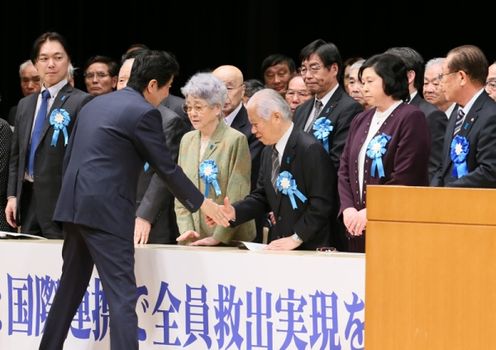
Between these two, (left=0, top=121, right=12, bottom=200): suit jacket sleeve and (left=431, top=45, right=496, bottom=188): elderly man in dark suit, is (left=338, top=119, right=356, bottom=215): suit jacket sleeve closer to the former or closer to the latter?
(left=431, top=45, right=496, bottom=188): elderly man in dark suit

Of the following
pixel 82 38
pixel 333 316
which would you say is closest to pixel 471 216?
pixel 333 316

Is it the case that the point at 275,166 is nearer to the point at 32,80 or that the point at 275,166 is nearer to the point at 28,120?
the point at 28,120

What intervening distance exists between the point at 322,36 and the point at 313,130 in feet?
9.99

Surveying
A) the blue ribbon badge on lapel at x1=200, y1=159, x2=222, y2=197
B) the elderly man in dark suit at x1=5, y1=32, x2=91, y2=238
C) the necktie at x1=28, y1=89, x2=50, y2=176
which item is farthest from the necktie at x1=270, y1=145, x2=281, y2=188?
the necktie at x1=28, y1=89, x2=50, y2=176

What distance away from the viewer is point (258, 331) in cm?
406

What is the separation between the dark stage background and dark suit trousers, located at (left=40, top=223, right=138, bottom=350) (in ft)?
12.8

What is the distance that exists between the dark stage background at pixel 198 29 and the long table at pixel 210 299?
3691 mm

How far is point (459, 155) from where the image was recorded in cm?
425

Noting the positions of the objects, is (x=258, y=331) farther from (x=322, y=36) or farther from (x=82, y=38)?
(x=82, y=38)

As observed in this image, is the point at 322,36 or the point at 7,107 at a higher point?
the point at 322,36

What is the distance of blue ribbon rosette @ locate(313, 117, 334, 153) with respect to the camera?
15.6ft

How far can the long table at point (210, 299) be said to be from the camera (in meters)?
3.96

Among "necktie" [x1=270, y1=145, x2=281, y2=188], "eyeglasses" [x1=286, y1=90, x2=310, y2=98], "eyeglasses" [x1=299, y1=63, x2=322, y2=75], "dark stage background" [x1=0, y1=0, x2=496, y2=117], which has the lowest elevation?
"necktie" [x1=270, y1=145, x2=281, y2=188]

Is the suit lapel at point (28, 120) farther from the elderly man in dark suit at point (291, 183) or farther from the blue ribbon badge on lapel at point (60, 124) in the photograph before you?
the elderly man in dark suit at point (291, 183)
